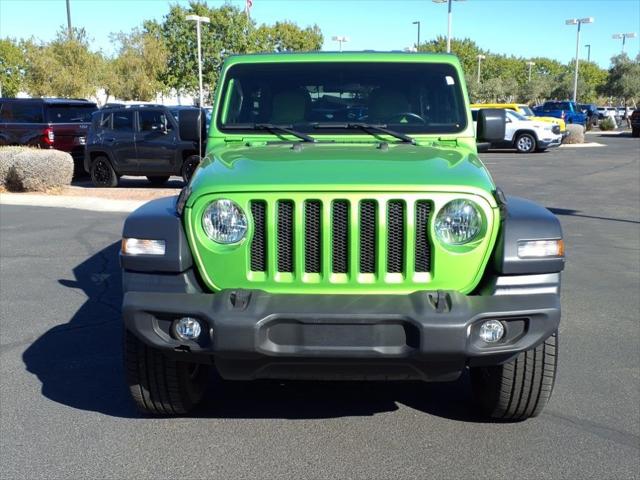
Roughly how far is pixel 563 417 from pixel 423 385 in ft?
2.90

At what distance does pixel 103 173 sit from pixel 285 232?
43.6ft

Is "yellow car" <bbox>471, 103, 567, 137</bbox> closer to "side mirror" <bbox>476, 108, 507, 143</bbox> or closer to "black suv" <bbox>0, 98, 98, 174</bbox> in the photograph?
"black suv" <bbox>0, 98, 98, 174</bbox>

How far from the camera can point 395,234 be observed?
3.40 meters

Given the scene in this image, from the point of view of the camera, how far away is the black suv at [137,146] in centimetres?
1482

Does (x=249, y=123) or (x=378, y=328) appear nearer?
(x=378, y=328)

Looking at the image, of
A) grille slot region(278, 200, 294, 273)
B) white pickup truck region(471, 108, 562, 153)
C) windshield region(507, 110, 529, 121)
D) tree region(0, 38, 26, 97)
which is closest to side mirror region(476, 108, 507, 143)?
grille slot region(278, 200, 294, 273)

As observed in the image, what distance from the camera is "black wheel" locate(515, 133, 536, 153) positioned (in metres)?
26.7

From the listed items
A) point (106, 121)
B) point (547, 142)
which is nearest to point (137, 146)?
point (106, 121)

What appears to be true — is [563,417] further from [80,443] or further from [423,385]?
[80,443]

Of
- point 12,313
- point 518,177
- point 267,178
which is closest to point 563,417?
point 267,178

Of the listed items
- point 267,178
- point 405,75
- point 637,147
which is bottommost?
point 637,147

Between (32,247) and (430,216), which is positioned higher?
(430,216)

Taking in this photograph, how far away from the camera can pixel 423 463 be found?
3.56 meters

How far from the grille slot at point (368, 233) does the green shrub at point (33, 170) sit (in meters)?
12.5
